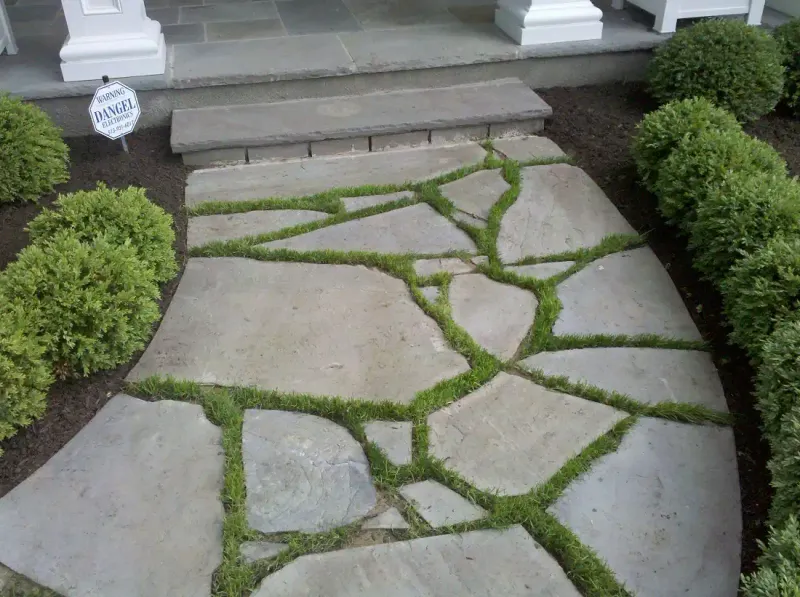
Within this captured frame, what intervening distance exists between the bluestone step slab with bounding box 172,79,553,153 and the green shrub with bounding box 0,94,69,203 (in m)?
0.59

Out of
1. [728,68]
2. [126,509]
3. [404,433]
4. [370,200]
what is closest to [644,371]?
[404,433]

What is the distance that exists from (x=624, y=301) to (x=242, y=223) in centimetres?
173

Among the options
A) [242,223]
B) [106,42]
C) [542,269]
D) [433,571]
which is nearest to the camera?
[433,571]

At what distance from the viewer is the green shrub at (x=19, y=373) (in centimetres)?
210

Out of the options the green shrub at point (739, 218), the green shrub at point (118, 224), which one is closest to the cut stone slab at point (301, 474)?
the green shrub at point (118, 224)

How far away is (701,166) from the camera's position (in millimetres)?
2984

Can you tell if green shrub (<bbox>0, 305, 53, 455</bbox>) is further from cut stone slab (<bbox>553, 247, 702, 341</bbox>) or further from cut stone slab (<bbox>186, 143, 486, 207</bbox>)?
cut stone slab (<bbox>553, 247, 702, 341</bbox>)

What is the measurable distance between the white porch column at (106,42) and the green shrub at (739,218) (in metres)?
2.97

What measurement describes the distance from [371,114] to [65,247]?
1.99 meters

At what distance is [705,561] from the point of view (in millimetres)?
1911

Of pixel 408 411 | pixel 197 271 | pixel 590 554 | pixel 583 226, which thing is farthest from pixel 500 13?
pixel 590 554

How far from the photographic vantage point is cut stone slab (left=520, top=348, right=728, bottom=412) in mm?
2396

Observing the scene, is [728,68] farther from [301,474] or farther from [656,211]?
[301,474]

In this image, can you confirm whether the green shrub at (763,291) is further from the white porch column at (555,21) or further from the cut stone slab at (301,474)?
the white porch column at (555,21)
